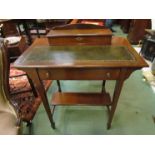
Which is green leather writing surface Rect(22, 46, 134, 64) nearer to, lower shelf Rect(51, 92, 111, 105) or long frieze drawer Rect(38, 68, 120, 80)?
long frieze drawer Rect(38, 68, 120, 80)

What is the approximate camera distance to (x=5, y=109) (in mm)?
1081

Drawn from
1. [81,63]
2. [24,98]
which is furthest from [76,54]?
[24,98]

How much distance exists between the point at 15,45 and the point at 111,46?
104cm

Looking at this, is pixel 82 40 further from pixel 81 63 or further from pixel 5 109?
pixel 5 109

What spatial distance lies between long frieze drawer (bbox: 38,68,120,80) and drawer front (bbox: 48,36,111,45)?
341 millimetres

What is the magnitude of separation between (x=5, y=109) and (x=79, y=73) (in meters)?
0.62

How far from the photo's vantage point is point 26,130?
4.74ft

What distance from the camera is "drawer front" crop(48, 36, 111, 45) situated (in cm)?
116

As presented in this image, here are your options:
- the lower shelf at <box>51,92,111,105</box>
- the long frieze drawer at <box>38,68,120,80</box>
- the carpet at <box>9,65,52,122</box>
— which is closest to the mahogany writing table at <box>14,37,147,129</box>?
the long frieze drawer at <box>38,68,120,80</box>

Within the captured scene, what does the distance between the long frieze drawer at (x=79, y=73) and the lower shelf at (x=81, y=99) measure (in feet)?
1.74

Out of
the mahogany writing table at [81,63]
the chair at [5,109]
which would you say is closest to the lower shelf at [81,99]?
the mahogany writing table at [81,63]
